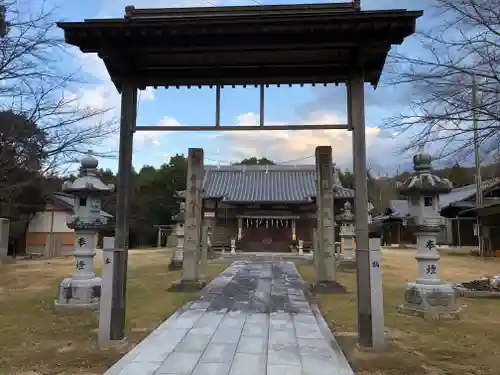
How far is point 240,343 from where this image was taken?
4.89 m

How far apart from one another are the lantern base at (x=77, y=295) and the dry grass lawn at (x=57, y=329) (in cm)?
22

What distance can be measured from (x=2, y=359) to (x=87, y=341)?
1046 mm

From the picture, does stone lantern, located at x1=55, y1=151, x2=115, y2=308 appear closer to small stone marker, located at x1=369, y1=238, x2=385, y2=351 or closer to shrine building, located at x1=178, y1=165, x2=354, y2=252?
small stone marker, located at x1=369, y1=238, x2=385, y2=351

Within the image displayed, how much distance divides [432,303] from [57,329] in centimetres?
673

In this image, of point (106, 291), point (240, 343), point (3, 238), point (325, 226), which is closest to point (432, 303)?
point (325, 226)

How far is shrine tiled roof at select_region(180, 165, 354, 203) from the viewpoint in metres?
28.0

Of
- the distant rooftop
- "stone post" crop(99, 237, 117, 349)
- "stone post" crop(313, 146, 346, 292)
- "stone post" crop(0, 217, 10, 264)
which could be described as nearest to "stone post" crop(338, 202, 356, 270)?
"stone post" crop(313, 146, 346, 292)

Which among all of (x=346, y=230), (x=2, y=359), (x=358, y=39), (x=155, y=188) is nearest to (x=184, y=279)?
(x=2, y=359)

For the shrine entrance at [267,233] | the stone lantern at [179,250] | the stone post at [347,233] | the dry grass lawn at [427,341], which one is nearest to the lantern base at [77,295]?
the dry grass lawn at [427,341]

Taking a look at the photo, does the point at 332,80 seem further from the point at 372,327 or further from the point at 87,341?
the point at 87,341

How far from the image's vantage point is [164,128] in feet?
17.9

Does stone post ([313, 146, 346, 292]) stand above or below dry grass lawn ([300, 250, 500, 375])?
above

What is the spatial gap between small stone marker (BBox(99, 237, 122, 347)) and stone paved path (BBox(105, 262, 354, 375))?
1.83 feet

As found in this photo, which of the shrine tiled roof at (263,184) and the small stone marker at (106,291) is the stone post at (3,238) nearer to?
the shrine tiled roof at (263,184)
